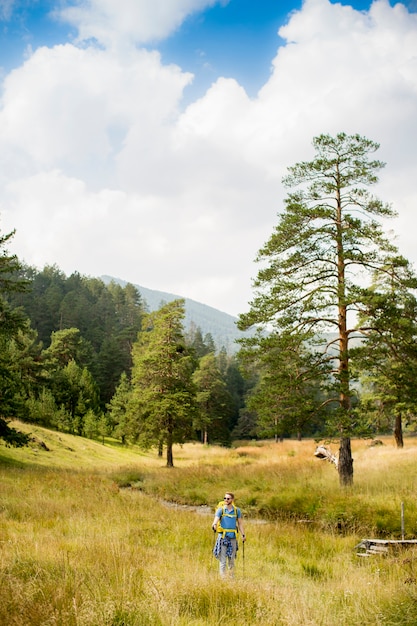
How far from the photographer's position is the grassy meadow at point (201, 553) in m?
5.10

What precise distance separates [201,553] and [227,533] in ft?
5.84

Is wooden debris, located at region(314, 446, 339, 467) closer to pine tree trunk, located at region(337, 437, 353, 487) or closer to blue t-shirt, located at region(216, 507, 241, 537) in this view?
pine tree trunk, located at region(337, 437, 353, 487)

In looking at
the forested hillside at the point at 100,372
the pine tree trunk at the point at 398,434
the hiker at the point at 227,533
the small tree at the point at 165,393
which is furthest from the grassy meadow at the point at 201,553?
the pine tree trunk at the point at 398,434

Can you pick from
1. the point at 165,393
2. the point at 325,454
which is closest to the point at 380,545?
the point at 325,454

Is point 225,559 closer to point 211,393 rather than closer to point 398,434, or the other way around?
point 398,434

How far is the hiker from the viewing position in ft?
25.2

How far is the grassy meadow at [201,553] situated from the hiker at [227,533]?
0.37m

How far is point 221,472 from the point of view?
2309 centimetres

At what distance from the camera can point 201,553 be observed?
30.1 feet

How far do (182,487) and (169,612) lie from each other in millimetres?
16212

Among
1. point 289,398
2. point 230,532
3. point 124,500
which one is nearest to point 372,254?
point 289,398

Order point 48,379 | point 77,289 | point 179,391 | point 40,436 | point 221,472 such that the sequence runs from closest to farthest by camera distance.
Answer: point 221,472 → point 179,391 → point 40,436 → point 48,379 → point 77,289

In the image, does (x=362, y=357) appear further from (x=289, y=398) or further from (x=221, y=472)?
(x=221, y=472)

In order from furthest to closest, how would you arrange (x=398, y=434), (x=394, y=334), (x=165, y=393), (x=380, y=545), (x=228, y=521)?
(x=398, y=434) → (x=165, y=393) → (x=394, y=334) → (x=380, y=545) → (x=228, y=521)
